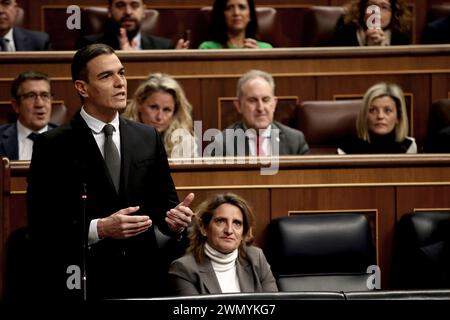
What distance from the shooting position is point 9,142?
207cm

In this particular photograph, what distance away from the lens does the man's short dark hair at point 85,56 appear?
1.39m

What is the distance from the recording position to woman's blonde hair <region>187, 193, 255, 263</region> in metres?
1.63

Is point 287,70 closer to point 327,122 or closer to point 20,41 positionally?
point 327,122

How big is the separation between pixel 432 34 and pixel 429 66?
0.24 meters

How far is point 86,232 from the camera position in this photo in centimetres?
122

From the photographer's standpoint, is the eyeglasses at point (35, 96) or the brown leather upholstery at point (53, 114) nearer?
the eyeglasses at point (35, 96)

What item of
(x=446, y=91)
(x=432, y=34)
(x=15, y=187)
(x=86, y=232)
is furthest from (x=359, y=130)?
(x=86, y=232)

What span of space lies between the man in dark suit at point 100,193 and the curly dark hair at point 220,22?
103 cm

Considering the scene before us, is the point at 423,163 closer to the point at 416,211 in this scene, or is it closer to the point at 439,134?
the point at 416,211

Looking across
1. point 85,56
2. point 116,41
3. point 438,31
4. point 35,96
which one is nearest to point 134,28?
point 116,41

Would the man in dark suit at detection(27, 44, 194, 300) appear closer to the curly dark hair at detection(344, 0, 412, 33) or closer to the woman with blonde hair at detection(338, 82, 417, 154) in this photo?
the woman with blonde hair at detection(338, 82, 417, 154)

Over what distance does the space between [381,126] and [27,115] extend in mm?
764

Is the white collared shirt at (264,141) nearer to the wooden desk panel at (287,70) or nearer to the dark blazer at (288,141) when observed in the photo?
the dark blazer at (288,141)

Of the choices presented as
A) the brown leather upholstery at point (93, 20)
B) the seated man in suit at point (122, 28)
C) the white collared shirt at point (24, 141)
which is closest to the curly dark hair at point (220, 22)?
the seated man in suit at point (122, 28)
